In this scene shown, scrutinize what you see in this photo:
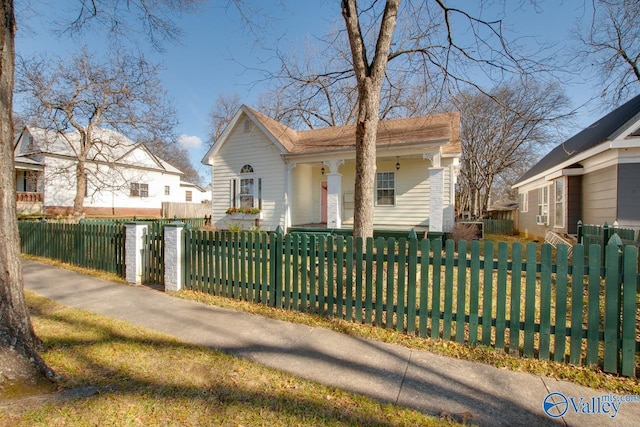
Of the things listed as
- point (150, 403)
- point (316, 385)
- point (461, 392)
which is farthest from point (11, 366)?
point (461, 392)

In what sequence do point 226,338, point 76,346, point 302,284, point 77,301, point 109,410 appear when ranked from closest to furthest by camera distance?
point 109,410, point 76,346, point 226,338, point 302,284, point 77,301

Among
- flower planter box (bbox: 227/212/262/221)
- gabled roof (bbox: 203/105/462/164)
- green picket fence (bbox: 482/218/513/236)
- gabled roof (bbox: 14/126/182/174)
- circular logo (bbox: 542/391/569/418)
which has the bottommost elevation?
circular logo (bbox: 542/391/569/418)

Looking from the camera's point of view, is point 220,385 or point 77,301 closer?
point 220,385

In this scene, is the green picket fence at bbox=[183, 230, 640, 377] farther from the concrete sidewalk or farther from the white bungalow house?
the white bungalow house

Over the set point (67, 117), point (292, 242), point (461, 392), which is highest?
point (67, 117)

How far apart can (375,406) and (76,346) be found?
361cm

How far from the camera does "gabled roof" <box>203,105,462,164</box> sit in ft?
37.5

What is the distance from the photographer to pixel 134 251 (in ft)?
21.5

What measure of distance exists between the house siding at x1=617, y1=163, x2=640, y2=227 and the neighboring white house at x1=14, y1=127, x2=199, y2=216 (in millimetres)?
23578

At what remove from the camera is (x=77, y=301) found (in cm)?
549

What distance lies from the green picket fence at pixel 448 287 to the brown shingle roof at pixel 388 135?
6.96 meters

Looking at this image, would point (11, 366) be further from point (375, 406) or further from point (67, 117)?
point (67, 117)

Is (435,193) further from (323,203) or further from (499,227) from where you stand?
(499,227)

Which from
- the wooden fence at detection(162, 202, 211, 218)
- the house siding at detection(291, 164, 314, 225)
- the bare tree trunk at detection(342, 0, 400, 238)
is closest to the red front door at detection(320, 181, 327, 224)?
the house siding at detection(291, 164, 314, 225)
